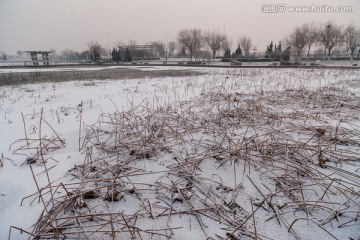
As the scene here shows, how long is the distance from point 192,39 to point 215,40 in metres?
7.28

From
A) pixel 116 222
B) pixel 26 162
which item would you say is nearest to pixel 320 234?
pixel 116 222

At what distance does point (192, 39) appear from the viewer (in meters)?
60.6

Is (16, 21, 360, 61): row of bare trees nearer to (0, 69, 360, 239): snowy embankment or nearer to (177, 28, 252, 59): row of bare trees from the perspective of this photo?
(177, 28, 252, 59): row of bare trees

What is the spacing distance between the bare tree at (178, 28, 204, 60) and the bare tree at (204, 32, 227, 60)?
2419 mm

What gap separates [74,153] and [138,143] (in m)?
1.01

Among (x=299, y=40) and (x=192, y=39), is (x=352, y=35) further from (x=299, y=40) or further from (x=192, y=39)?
(x=192, y=39)

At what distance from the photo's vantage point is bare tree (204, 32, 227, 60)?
6203 cm

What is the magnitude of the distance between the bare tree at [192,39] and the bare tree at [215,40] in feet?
7.94

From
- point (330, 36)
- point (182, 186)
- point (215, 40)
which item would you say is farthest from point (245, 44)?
point (182, 186)

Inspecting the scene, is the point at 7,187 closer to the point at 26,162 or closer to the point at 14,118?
the point at 26,162

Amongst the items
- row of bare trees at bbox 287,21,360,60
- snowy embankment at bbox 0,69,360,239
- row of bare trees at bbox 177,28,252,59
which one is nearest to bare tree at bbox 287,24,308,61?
row of bare trees at bbox 287,21,360,60

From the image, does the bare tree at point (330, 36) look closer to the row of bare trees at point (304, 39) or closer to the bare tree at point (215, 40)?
the row of bare trees at point (304, 39)

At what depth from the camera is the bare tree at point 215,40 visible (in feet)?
204

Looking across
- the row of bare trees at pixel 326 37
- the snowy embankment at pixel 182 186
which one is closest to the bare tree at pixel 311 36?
the row of bare trees at pixel 326 37
